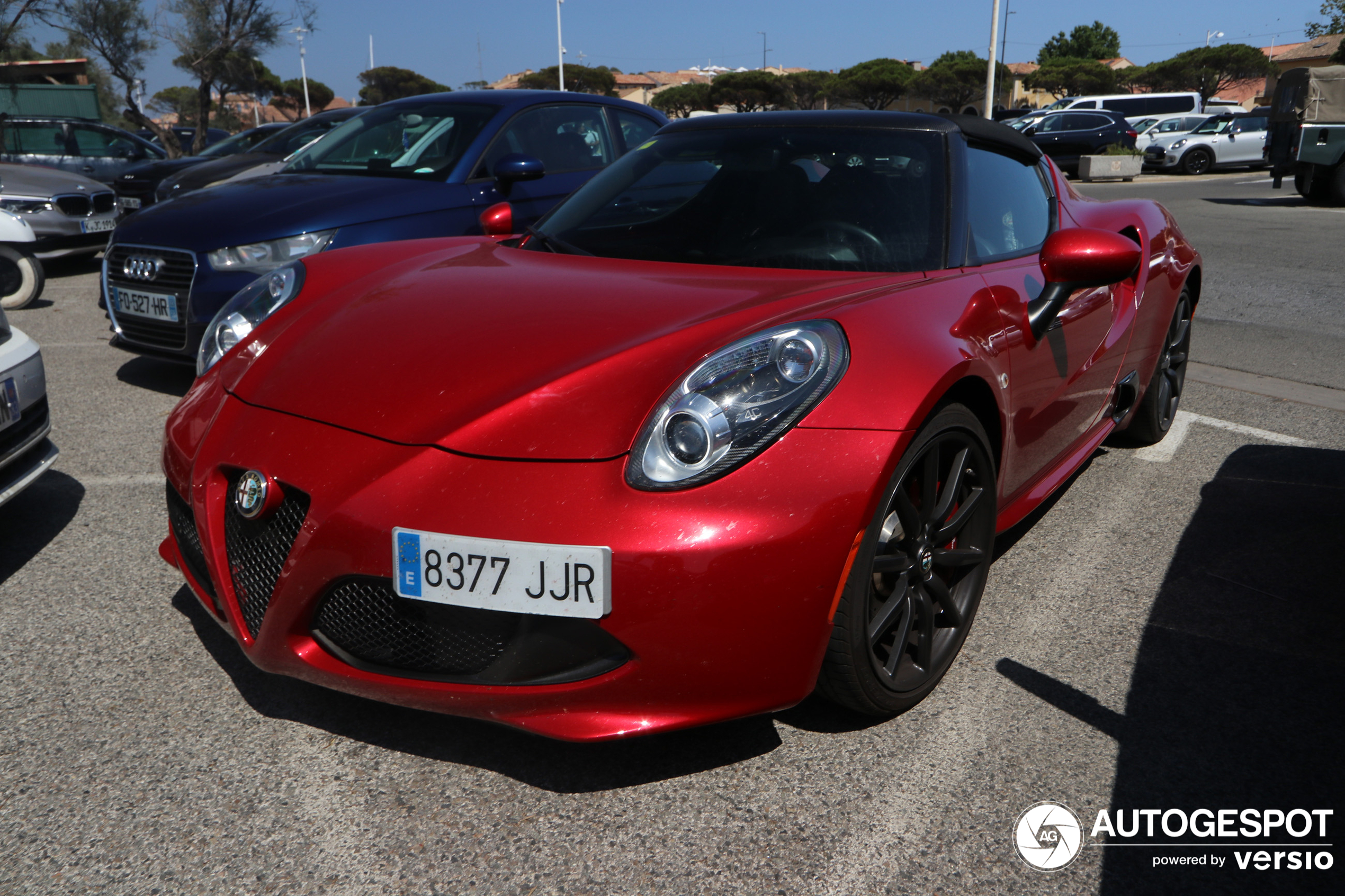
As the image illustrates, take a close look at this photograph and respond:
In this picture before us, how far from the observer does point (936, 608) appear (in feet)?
7.41

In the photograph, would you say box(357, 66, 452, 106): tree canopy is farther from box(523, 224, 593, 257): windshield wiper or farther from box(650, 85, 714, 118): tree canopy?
box(523, 224, 593, 257): windshield wiper

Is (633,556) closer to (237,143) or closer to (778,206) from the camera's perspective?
(778,206)

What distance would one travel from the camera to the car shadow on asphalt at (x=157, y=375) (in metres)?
4.91

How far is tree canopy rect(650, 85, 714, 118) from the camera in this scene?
2376 inches

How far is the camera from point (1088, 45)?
8056cm

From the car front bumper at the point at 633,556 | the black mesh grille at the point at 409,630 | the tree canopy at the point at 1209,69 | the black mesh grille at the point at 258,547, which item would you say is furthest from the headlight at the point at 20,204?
the tree canopy at the point at 1209,69

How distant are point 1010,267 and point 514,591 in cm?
161

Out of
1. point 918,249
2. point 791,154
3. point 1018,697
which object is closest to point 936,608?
point 1018,697

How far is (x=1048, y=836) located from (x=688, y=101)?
2488 inches

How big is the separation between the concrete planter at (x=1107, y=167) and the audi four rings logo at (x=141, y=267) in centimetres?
2044

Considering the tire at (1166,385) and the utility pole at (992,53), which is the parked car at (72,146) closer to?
the tire at (1166,385)

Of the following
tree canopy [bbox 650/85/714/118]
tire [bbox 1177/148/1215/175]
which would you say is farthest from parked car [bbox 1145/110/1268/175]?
tree canopy [bbox 650/85/714/118]

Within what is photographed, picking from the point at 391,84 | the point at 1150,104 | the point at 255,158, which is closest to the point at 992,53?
Result: the point at 1150,104

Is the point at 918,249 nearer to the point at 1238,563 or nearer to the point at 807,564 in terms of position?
the point at 807,564
